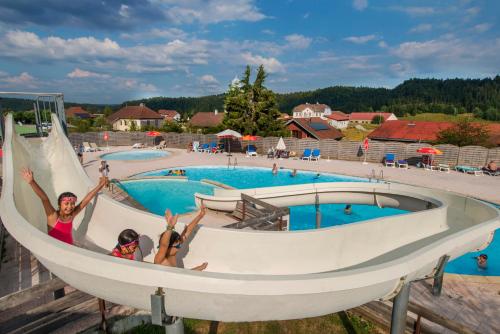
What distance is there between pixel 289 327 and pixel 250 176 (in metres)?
16.9

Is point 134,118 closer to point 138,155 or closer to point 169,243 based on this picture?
point 138,155

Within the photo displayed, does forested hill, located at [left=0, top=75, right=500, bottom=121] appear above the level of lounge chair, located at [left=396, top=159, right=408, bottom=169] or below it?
above

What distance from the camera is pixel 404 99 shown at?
142125mm

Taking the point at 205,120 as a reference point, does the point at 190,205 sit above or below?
below

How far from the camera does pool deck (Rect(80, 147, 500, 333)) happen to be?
5.61 m

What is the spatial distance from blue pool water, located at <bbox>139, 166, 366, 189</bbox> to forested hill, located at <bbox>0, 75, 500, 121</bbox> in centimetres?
7316

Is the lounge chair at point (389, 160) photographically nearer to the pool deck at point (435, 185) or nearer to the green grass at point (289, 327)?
the pool deck at point (435, 185)

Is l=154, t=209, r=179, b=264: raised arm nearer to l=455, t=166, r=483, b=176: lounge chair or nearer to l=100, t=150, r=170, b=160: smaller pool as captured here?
l=455, t=166, r=483, b=176: lounge chair

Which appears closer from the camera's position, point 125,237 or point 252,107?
point 125,237

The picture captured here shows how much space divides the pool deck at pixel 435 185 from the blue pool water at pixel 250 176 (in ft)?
2.81

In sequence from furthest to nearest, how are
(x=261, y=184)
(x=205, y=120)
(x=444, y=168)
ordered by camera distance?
(x=205, y=120), (x=444, y=168), (x=261, y=184)

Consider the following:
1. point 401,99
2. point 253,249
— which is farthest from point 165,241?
point 401,99

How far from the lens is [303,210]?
593 inches

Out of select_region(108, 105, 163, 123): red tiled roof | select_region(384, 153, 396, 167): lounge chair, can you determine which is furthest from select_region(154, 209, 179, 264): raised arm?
select_region(108, 105, 163, 123): red tiled roof
